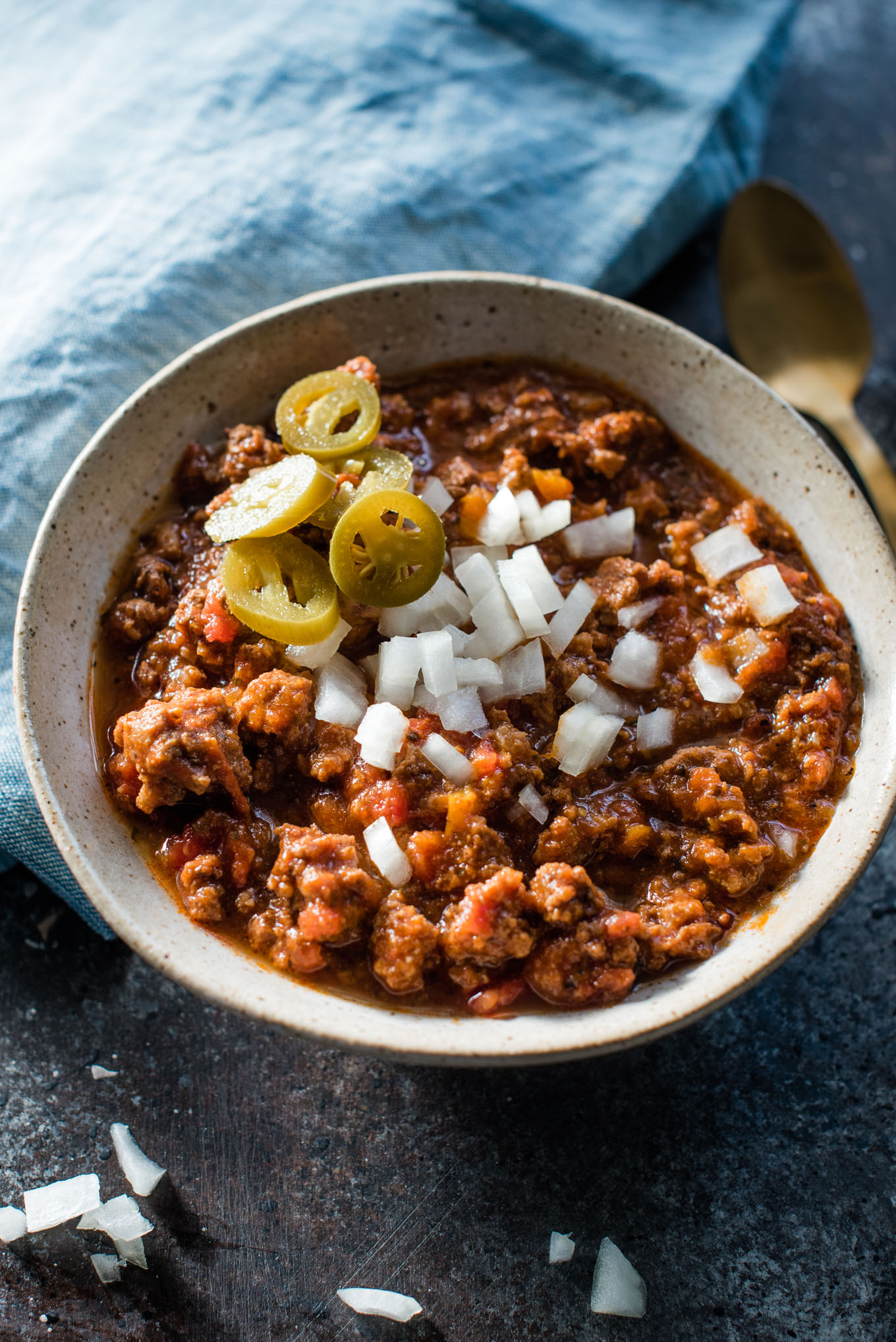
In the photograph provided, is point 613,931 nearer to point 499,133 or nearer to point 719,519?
point 719,519

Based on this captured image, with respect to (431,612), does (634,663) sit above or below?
below

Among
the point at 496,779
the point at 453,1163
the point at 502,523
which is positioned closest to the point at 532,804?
the point at 496,779

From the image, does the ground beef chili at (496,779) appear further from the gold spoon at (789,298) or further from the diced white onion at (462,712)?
the gold spoon at (789,298)

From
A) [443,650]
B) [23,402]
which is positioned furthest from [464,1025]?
[23,402]

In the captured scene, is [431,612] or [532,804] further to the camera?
[431,612]

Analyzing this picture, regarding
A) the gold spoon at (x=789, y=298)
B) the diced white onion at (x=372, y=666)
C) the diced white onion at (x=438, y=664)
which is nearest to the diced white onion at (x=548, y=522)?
the diced white onion at (x=438, y=664)

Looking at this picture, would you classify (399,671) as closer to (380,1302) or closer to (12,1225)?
(380,1302)

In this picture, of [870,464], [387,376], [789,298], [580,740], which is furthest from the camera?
[789,298]
